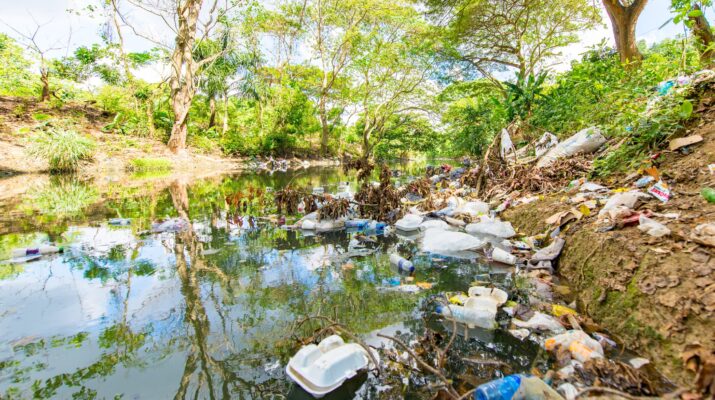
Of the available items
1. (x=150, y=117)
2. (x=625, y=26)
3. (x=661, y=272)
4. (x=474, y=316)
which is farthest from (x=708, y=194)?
(x=150, y=117)

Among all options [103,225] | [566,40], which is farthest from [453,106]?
[103,225]

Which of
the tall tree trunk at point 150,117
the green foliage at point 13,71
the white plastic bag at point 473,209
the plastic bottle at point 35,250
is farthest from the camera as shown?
the green foliage at point 13,71

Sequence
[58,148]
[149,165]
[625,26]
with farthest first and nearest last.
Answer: [149,165], [58,148], [625,26]

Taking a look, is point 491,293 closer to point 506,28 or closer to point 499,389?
point 499,389

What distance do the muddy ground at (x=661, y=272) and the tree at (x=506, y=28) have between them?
10.2m

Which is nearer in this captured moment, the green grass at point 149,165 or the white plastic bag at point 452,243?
the white plastic bag at point 452,243

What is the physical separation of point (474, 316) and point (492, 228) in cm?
183

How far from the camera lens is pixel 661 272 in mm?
1535

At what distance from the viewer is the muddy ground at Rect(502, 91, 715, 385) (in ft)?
4.20

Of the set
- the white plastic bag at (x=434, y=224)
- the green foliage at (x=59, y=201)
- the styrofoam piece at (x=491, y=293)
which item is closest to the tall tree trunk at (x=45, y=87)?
the green foliage at (x=59, y=201)

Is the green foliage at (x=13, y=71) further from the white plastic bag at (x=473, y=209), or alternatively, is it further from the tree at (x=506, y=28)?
the white plastic bag at (x=473, y=209)

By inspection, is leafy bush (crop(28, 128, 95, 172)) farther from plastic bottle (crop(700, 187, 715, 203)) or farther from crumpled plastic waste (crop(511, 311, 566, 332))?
plastic bottle (crop(700, 187, 715, 203))

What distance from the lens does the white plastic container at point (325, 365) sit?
48.6 inches

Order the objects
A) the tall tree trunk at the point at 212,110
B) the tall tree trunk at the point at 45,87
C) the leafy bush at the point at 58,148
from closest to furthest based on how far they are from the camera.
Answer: the leafy bush at the point at 58,148, the tall tree trunk at the point at 45,87, the tall tree trunk at the point at 212,110
